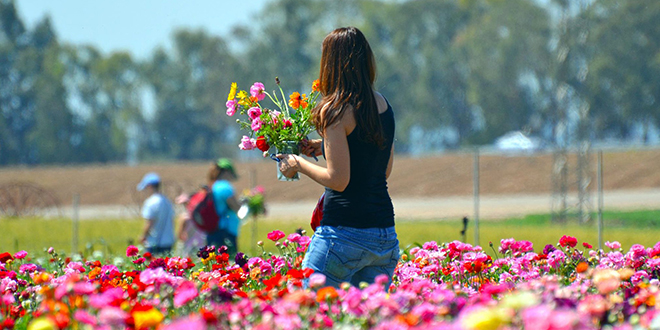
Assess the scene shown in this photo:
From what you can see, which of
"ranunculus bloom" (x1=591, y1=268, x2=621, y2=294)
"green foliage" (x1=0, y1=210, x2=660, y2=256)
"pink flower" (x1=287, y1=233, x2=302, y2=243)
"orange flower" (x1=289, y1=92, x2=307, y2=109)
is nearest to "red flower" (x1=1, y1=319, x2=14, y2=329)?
"orange flower" (x1=289, y1=92, x2=307, y2=109)

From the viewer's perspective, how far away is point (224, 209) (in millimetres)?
7816

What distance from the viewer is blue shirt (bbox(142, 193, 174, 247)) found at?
8867 mm

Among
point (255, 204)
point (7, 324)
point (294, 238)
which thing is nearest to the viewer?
point (7, 324)

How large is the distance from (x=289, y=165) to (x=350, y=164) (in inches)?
13.2

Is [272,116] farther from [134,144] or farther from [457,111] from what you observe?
[134,144]

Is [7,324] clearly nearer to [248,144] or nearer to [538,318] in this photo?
[248,144]

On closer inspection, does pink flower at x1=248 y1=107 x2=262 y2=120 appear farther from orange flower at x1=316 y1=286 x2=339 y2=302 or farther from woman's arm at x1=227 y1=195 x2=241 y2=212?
woman's arm at x1=227 y1=195 x2=241 y2=212

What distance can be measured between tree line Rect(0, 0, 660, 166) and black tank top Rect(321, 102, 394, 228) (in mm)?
34944

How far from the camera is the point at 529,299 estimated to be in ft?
7.07

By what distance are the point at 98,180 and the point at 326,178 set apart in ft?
136

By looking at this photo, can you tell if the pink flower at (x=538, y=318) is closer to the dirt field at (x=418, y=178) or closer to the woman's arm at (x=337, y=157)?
the woman's arm at (x=337, y=157)

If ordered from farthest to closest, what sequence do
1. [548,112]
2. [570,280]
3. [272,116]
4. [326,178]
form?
1. [548,112]
2. [570,280]
3. [272,116]
4. [326,178]

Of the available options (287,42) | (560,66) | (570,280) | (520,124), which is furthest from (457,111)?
(570,280)

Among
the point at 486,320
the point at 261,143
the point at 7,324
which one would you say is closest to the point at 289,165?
the point at 261,143
